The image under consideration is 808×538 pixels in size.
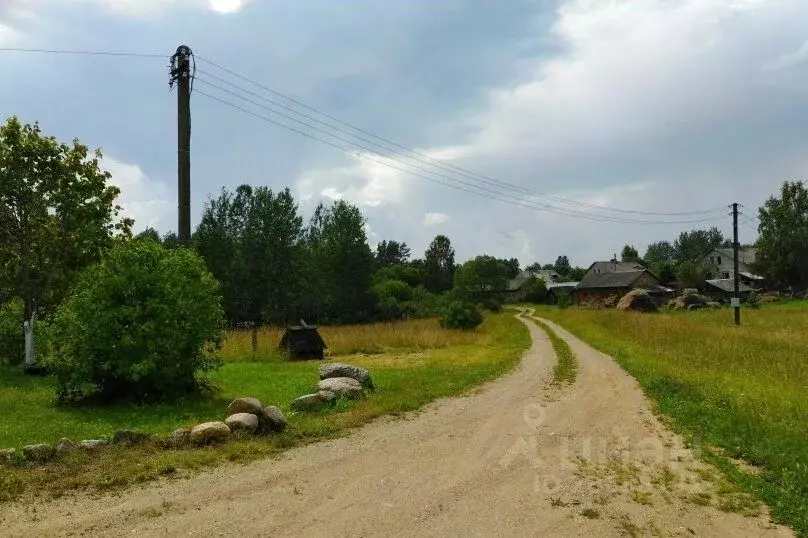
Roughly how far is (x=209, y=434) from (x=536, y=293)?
91.1 metres

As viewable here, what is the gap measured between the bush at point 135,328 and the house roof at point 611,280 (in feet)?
228

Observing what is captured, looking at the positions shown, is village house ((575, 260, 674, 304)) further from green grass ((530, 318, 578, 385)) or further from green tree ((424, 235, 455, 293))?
green grass ((530, 318, 578, 385))

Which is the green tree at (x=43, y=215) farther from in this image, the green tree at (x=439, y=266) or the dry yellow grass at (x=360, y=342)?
the green tree at (x=439, y=266)

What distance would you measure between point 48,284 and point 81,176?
3800 millimetres

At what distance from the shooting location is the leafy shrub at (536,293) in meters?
96.9

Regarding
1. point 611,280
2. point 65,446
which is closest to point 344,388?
point 65,446

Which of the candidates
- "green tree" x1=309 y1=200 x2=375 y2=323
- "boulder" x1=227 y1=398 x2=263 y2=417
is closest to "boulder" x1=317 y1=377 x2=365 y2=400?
"boulder" x1=227 y1=398 x2=263 y2=417

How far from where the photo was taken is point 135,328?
13148 mm

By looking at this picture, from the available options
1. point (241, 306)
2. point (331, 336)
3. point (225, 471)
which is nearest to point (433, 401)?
point (225, 471)

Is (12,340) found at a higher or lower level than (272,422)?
higher

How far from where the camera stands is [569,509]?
631 centimetres

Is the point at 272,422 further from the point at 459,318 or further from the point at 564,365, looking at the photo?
the point at 459,318

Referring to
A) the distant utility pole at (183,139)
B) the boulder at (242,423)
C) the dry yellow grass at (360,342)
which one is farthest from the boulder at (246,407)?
the dry yellow grass at (360,342)

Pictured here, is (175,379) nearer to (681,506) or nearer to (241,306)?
(681,506)
